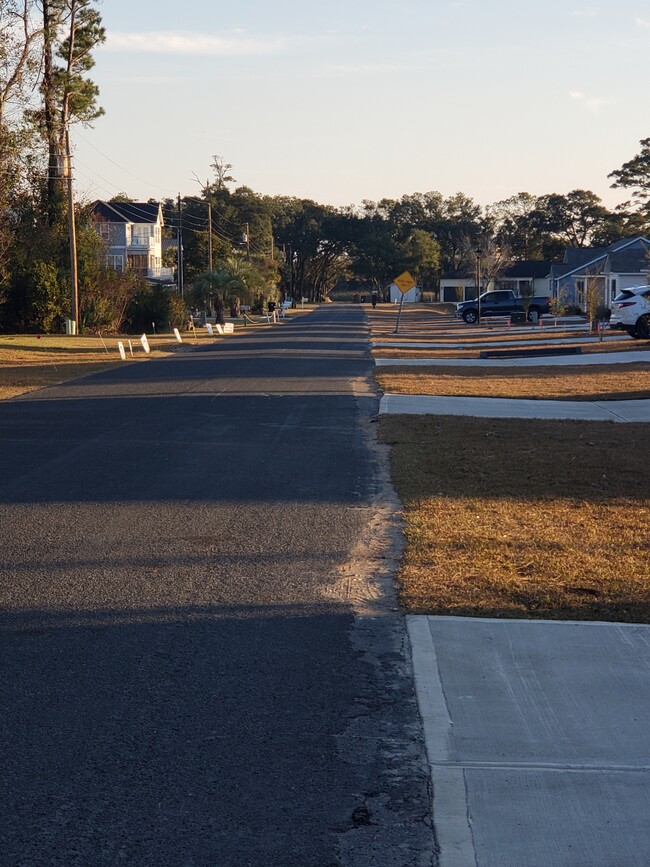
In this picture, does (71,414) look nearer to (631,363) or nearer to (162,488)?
(162,488)

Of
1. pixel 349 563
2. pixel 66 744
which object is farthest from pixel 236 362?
pixel 66 744

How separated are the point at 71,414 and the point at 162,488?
25.0 ft

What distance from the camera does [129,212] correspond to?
311 feet

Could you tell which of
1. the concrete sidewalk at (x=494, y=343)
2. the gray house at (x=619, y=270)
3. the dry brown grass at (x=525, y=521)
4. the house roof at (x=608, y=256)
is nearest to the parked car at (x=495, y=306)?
the gray house at (x=619, y=270)

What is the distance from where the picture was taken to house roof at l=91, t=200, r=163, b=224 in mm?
92438

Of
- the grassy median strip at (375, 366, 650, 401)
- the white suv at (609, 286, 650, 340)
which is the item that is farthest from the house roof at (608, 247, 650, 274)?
the grassy median strip at (375, 366, 650, 401)

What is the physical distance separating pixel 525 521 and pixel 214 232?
4234 inches

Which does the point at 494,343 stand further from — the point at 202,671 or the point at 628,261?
the point at 202,671

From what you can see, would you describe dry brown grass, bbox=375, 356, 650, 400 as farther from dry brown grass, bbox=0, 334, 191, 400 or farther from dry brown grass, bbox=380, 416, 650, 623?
dry brown grass, bbox=0, 334, 191, 400

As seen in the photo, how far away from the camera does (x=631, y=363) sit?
97.6 ft

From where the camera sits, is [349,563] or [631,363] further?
[631,363]

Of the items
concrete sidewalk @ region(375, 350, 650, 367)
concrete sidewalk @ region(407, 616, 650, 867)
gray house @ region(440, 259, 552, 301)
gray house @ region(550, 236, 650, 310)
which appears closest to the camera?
concrete sidewalk @ region(407, 616, 650, 867)

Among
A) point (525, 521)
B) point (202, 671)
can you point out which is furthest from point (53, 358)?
point (202, 671)

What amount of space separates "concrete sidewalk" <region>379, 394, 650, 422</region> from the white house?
73036 mm
